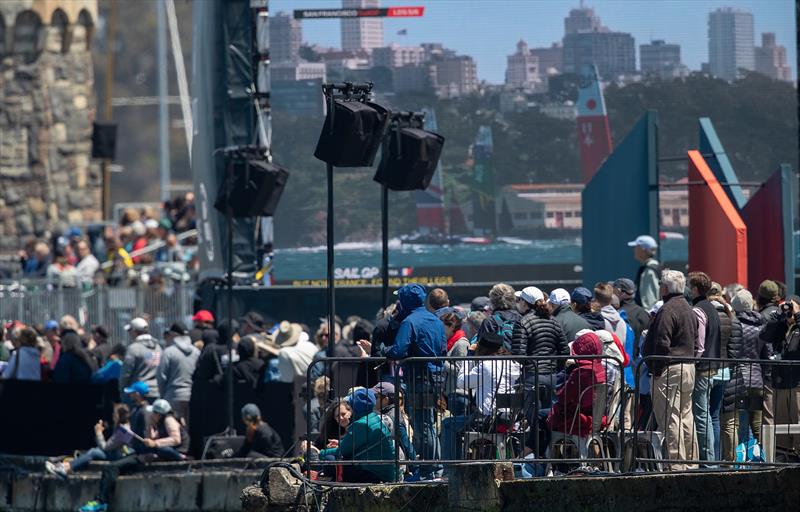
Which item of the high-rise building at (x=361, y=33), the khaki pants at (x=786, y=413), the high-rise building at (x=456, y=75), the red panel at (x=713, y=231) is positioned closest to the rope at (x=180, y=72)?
the high-rise building at (x=361, y=33)

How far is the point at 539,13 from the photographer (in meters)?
24.5

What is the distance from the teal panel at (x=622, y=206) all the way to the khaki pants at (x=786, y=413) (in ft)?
19.3

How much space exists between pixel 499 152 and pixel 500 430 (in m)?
12.4

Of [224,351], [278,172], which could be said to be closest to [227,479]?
[224,351]

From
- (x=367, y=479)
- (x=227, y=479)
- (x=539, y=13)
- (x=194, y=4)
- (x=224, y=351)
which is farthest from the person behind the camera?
(x=539, y=13)

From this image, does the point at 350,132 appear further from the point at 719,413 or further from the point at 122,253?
the point at 122,253

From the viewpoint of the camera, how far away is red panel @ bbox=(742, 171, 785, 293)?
1738 cm

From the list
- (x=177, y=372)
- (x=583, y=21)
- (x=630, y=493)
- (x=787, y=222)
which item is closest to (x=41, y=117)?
(x=583, y=21)

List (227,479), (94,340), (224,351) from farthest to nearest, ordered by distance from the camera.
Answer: (94,340)
(224,351)
(227,479)

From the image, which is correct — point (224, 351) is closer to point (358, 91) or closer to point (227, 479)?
point (227, 479)

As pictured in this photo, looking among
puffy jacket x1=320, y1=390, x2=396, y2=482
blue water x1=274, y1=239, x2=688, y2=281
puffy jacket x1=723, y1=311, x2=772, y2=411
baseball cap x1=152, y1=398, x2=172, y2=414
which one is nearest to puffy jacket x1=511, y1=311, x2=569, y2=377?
puffy jacket x1=723, y1=311, x2=772, y2=411

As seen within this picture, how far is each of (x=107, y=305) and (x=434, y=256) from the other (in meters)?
4.31

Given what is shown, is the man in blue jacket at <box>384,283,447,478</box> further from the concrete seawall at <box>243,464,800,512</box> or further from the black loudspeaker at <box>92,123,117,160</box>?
the black loudspeaker at <box>92,123,117,160</box>

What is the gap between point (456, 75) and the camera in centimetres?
2462
